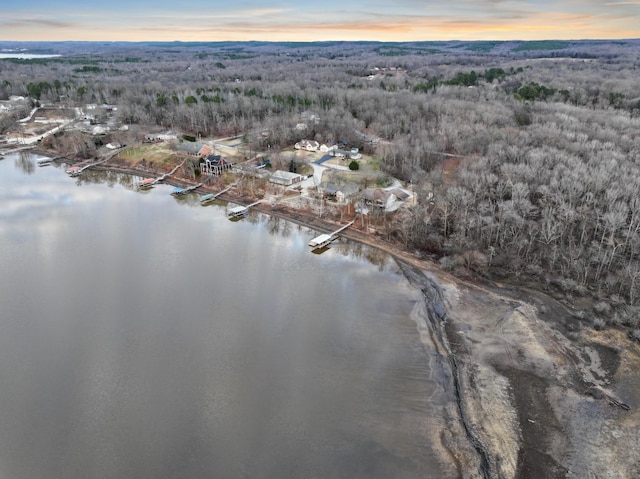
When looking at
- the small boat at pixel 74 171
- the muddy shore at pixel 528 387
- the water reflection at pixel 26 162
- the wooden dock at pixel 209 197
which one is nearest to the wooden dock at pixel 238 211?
the wooden dock at pixel 209 197

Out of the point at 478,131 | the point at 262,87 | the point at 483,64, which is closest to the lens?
the point at 478,131

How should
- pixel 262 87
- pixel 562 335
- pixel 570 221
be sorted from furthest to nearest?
pixel 262 87 < pixel 570 221 < pixel 562 335

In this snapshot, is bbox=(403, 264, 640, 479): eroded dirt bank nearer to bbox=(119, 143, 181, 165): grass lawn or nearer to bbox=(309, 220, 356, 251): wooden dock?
bbox=(309, 220, 356, 251): wooden dock

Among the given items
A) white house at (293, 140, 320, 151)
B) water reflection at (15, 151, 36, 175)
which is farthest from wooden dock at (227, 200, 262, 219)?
water reflection at (15, 151, 36, 175)

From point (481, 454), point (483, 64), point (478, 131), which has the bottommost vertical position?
point (481, 454)

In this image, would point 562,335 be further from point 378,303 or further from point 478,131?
point 478,131

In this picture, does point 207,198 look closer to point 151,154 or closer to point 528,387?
point 151,154

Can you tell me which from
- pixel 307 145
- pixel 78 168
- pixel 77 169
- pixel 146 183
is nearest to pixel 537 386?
pixel 307 145

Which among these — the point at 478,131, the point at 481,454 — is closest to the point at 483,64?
the point at 478,131

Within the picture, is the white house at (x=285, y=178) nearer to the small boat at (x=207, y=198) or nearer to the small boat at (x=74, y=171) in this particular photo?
the small boat at (x=207, y=198)
